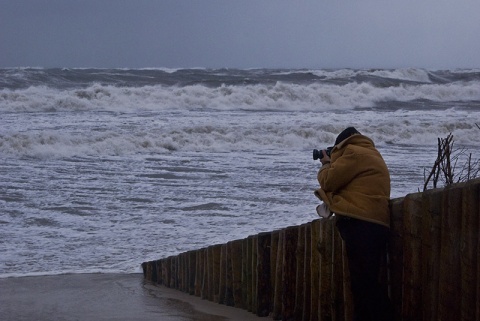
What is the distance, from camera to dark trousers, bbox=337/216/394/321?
5285 millimetres

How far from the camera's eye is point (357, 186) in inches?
210

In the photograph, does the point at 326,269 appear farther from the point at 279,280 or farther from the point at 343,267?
the point at 279,280

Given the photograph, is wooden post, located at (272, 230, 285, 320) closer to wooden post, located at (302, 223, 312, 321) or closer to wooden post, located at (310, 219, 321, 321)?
wooden post, located at (302, 223, 312, 321)

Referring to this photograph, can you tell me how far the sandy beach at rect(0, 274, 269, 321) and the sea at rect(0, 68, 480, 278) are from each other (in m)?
0.58

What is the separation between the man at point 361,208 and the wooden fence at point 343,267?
128mm

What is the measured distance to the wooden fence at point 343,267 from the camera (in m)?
4.68

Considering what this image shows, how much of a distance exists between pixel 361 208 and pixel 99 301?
3.87 m

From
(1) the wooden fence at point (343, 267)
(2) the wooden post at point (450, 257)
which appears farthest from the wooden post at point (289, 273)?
(2) the wooden post at point (450, 257)

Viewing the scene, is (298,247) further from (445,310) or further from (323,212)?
(445,310)

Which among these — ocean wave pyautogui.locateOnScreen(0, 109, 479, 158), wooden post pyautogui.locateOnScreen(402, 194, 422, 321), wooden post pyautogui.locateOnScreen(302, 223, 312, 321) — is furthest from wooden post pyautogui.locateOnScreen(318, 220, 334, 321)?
ocean wave pyautogui.locateOnScreen(0, 109, 479, 158)

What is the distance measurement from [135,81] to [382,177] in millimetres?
39905

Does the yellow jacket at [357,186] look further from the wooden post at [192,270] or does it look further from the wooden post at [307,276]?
Answer: the wooden post at [192,270]

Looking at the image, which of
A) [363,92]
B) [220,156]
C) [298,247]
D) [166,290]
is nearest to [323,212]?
[298,247]

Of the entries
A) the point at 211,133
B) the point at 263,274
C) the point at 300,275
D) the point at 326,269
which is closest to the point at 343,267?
the point at 326,269
